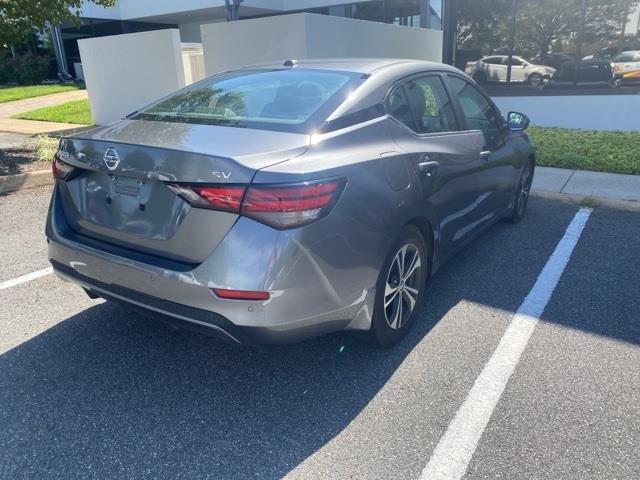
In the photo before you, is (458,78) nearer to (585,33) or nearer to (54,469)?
(54,469)

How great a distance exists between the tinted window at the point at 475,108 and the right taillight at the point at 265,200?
6.82ft

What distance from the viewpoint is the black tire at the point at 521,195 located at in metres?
5.26

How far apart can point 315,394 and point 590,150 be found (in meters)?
7.35

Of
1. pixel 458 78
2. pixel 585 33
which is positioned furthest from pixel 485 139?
pixel 585 33

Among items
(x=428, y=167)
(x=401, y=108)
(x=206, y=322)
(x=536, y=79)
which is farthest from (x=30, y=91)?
(x=206, y=322)

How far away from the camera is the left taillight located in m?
2.93

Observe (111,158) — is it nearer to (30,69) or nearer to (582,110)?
(582,110)

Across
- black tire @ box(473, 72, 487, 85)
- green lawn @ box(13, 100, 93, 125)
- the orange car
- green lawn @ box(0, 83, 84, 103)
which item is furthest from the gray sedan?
green lawn @ box(0, 83, 84, 103)

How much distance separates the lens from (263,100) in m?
3.30

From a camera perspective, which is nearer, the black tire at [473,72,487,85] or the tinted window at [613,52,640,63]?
the tinted window at [613,52,640,63]

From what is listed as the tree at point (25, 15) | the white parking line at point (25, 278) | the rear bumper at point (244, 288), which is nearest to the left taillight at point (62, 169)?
the rear bumper at point (244, 288)

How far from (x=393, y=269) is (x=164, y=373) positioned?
1400mm

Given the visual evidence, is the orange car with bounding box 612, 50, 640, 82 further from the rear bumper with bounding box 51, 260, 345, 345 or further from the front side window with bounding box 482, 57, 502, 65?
the rear bumper with bounding box 51, 260, 345, 345

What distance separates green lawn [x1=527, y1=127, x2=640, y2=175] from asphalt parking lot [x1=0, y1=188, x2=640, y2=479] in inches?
163
